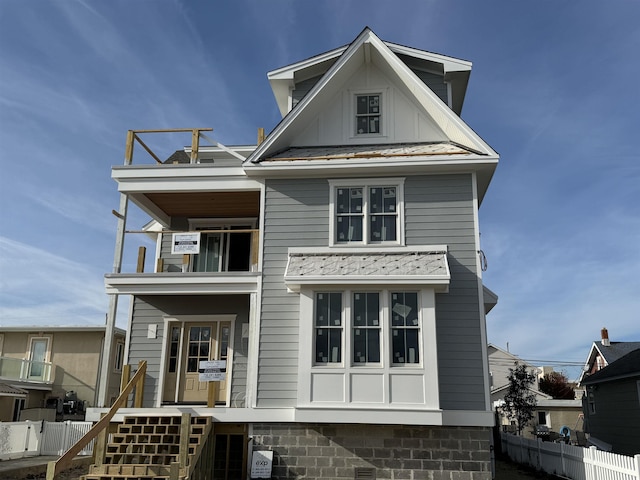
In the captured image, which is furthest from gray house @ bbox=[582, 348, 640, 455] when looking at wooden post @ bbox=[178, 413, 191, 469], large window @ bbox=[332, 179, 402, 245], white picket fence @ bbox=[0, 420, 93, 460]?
white picket fence @ bbox=[0, 420, 93, 460]

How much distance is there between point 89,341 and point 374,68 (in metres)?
20.9

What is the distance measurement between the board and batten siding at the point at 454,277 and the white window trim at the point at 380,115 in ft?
5.62

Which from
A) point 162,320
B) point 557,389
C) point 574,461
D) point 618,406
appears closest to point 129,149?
point 162,320

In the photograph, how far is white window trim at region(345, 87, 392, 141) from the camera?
562 inches

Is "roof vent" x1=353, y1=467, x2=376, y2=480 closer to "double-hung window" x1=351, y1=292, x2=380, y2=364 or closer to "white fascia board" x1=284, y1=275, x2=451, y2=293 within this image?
"double-hung window" x1=351, y1=292, x2=380, y2=364

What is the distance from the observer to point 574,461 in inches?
567

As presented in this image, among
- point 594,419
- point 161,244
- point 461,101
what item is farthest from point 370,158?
point 594,419

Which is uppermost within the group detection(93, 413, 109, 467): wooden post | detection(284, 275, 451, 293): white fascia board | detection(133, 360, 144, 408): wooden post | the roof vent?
detection(284, 275, 451, 293): white fascia board

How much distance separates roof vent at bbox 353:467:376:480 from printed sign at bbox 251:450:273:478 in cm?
178

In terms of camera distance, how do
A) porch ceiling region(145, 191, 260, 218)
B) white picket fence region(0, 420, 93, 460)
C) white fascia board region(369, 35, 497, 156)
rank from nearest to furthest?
white fascia board region(369, 35, 497, 156)
porch ceiling region(145, 191, 260, 218)
white picket fence region(0, 420, 93, 460)

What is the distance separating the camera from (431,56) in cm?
1430

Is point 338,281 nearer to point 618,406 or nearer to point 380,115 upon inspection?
point 380,115

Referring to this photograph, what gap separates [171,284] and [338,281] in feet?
14.0

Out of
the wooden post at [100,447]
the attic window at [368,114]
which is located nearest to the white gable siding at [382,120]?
the attic window at [368,114]
